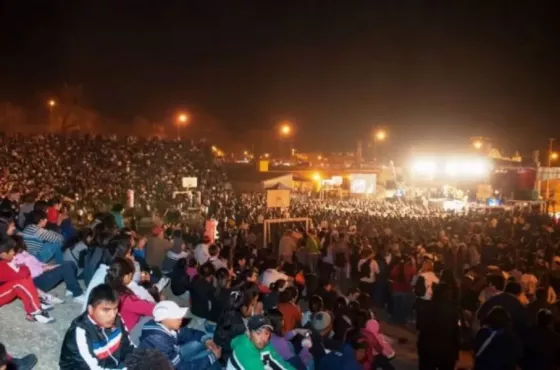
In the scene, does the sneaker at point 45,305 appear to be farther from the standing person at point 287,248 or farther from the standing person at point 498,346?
the standing person at point 287,248

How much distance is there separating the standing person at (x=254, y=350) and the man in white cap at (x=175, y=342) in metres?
0.52

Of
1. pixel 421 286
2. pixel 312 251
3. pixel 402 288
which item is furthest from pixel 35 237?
pixel 312 251

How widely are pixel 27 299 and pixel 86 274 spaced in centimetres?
101

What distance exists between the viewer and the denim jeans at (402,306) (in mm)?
11078

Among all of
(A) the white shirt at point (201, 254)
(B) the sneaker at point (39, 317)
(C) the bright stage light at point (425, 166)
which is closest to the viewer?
(B) the sneaker at point (39, 317)

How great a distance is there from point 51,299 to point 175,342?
401 centimetres

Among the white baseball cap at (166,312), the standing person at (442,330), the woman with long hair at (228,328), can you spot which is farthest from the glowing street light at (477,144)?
the white baseball cap at (166,312)

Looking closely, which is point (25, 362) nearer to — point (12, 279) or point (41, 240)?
point (12, 279)

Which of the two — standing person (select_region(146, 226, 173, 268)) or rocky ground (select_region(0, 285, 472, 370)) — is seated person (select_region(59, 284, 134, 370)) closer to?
rocky ground (select_region(0, 285, 472, 370))

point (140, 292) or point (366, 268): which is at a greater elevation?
point (140, 292)

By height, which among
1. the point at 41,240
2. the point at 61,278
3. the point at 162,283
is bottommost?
the point at 162,283

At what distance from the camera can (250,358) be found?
4609mm

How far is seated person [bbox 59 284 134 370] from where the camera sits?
4301mm

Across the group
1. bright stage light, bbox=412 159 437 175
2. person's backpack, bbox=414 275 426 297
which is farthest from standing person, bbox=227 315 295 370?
bright stage light, bbox=412 159 437 175
